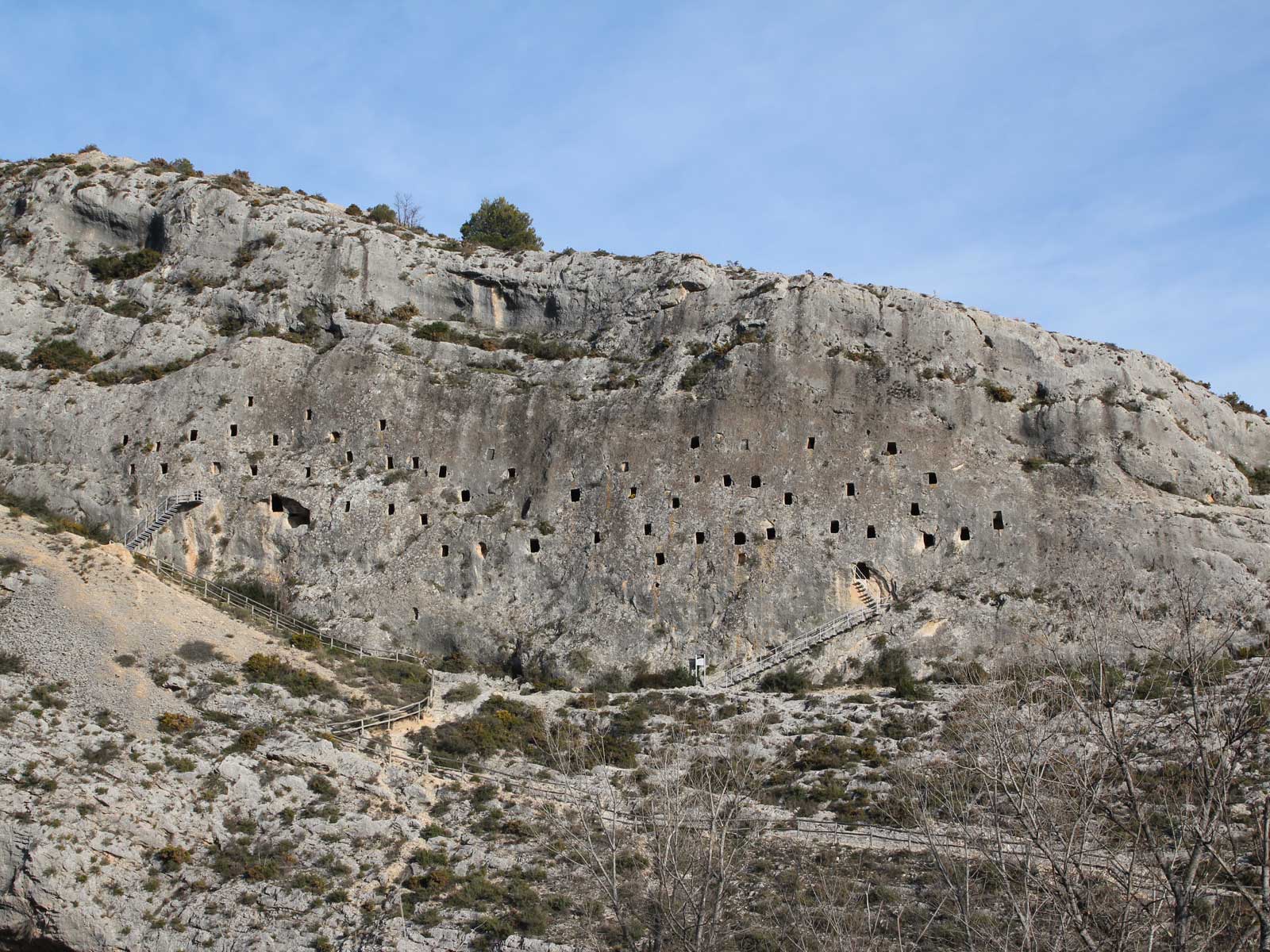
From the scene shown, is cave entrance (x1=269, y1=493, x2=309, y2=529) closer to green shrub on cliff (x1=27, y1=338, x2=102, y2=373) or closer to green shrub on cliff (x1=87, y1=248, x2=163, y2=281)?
green shrub on cliff (x1=27, y1=338, x2=102, y2=373)

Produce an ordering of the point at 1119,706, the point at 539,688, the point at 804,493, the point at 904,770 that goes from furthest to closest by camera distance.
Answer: the point at 804,493 → the point at 539,688 → the point at 1119,706 → the point at 904,770

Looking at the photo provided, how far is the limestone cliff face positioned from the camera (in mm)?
53438

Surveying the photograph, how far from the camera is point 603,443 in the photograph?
193 feet

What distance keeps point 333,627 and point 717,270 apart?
25.7 m

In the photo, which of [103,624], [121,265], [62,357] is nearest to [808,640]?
[103,624]

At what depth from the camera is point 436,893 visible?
120ft

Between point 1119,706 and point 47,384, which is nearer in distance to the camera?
point 1119,706

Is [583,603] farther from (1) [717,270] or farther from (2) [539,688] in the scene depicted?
(1) [717,270]

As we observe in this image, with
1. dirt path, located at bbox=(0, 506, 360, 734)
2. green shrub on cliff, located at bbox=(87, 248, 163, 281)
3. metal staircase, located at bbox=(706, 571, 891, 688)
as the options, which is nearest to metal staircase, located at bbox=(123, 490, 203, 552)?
dirt path, located at bbox=(0, 506, 360, 734)

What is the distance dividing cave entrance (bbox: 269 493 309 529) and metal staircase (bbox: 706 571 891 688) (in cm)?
2014

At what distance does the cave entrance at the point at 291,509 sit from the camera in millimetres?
58219

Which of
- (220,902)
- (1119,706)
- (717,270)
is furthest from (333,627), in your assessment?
(1119,706)

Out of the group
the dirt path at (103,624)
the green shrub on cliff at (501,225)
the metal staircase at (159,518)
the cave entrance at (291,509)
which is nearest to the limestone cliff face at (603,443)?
the cave entrance at (291,509)

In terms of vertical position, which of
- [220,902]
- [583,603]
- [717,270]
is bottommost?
[220,902]
